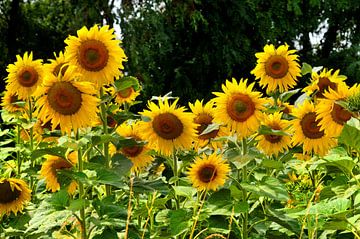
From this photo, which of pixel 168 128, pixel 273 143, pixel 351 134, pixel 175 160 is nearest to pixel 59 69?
pixel 168 128

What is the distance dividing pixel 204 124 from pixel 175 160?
0.24 m

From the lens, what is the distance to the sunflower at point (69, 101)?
2.71 m

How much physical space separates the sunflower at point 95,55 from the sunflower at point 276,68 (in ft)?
2.99

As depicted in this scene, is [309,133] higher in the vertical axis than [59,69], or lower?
higher

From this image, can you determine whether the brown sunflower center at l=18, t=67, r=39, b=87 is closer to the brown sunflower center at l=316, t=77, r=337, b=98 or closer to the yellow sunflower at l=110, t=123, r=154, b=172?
the yellow sunflower at l=110, t=123, r=154, b=172

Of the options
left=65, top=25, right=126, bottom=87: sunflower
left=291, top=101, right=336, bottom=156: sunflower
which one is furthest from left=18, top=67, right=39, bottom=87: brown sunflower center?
left=291, top=101, right=336, bottom=156: sunflower

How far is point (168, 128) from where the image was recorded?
304 cm

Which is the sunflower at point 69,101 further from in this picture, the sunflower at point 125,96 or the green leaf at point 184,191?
the sunflower at point 125,96

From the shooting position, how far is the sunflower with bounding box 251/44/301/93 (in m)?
3.59

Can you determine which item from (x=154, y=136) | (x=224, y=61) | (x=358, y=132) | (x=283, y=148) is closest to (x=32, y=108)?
(x=154, y=136)

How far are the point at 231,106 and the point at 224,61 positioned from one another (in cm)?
931

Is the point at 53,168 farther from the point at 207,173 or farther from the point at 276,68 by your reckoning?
the point at 276,68

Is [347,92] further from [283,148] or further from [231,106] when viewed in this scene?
[283,148]

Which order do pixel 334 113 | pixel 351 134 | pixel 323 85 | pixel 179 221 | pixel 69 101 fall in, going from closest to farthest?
1. pixel 351 134
2. pixel 69 101
3. pixel 179 221
4. pixel 334 113
5. pixel 323 85
